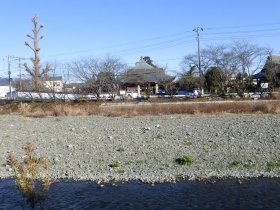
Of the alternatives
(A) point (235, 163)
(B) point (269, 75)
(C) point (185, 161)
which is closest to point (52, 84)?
(B) point (269, 75)

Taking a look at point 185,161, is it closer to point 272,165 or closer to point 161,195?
point 272,165

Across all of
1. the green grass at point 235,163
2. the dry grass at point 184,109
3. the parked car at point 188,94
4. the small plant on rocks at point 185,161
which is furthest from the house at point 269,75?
the small plant on rocks at point 185,161

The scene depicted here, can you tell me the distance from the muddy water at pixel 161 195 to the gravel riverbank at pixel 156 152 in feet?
1.92

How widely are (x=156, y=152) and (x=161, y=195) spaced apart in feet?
11.8

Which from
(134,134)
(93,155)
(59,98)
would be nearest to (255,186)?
(93,155)

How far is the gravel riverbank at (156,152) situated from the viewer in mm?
9844

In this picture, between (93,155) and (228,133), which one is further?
(228,133)

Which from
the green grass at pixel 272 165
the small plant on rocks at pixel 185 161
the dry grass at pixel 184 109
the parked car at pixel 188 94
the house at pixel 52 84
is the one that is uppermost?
the house at pixel 52 84

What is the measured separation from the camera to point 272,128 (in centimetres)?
1491

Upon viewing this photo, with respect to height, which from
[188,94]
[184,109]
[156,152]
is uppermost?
[188,94]

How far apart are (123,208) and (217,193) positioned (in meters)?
2.05

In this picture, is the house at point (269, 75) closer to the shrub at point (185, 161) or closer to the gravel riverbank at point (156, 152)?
the gravel riverbank at point (156, 152)

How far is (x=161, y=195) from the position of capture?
8.14 m

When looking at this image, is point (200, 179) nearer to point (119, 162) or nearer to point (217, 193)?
point (217, 193)
